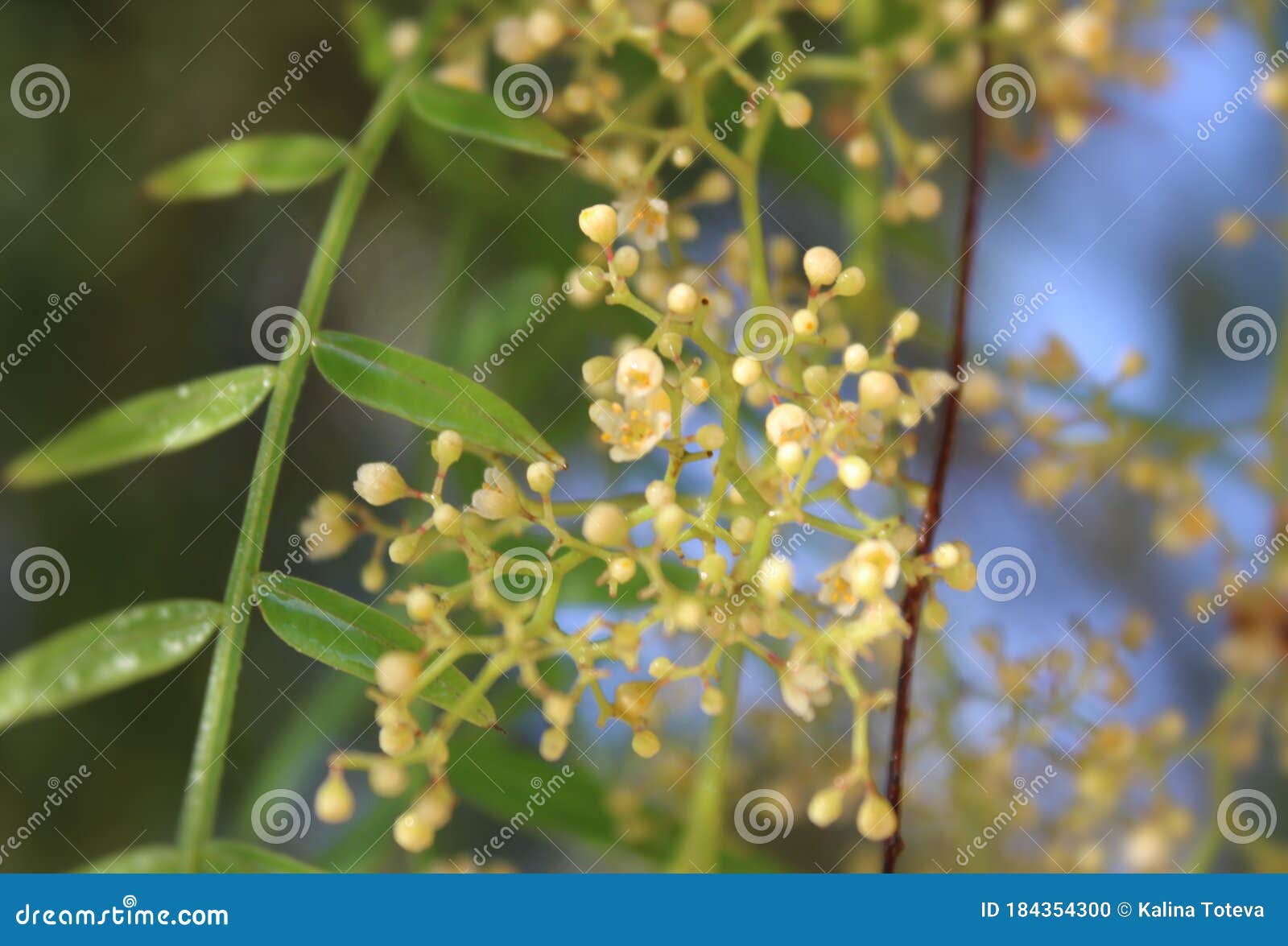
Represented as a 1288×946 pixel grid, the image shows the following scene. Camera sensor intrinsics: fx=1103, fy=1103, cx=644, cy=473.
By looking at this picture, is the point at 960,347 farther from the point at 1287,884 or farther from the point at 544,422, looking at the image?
the point at 1287,884

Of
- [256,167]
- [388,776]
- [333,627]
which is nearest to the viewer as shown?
[388,776]

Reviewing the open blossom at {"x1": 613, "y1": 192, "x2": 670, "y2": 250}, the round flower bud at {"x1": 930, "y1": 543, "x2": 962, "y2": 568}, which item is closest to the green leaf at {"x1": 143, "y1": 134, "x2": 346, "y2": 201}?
the open blossom at {"x1": 613, "y1": 192, "x2": 670, "y2": 250}

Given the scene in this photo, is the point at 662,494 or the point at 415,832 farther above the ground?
the point at 662,494

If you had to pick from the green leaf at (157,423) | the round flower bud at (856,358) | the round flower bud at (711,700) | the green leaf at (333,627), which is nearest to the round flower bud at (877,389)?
the round flower bud at (856,358)

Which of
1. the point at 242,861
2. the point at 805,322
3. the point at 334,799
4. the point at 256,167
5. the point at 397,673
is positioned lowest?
the point at 242,861

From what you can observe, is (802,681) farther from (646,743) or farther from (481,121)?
(481,121)

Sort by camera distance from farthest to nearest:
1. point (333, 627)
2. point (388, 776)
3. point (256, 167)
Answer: point (256, 167) < point (333, 627) < point (388, 776)

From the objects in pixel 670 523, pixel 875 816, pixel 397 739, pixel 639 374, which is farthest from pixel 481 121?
pixel 875 816

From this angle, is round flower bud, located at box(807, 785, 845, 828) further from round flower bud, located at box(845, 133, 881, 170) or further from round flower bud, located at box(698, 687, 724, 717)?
round flower bud, located at box(845, 133, 881, 170)
